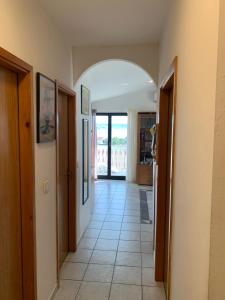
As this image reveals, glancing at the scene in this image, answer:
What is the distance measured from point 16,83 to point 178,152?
45.9 inches

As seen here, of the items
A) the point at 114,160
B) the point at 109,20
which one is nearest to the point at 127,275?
the point at 109,20

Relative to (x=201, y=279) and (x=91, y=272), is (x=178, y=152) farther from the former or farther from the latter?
(x=91, y=272)

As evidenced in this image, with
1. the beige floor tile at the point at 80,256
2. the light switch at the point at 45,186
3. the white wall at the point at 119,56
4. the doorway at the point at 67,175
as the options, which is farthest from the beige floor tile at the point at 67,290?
the white wall at the point at 119,56

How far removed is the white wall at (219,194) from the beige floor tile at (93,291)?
72.6 inches

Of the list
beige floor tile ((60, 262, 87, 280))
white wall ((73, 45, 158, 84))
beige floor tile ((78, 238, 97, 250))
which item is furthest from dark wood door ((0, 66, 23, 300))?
beige floor tile ((78, 238, 97, 250))

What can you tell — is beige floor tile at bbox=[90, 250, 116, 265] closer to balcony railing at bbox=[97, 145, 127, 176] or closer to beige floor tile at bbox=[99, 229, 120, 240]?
beige floor tile at bbox=[99, 229, 120, 240]

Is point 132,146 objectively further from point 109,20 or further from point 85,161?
point 109,20

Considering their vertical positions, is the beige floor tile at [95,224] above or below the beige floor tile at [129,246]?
above

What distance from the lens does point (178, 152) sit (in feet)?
4.80

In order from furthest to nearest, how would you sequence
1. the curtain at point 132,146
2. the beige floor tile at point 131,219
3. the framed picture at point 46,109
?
the curtain at point 132,146
the beige floor tile at point 131,219
the framed picture at point 46,109

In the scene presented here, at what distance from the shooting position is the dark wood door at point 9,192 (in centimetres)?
159

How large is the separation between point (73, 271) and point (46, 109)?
180 centimetres

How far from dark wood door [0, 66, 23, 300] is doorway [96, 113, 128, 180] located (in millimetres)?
6213

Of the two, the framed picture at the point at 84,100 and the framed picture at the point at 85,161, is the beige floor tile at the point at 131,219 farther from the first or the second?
the framed picture at the point at 84,100
